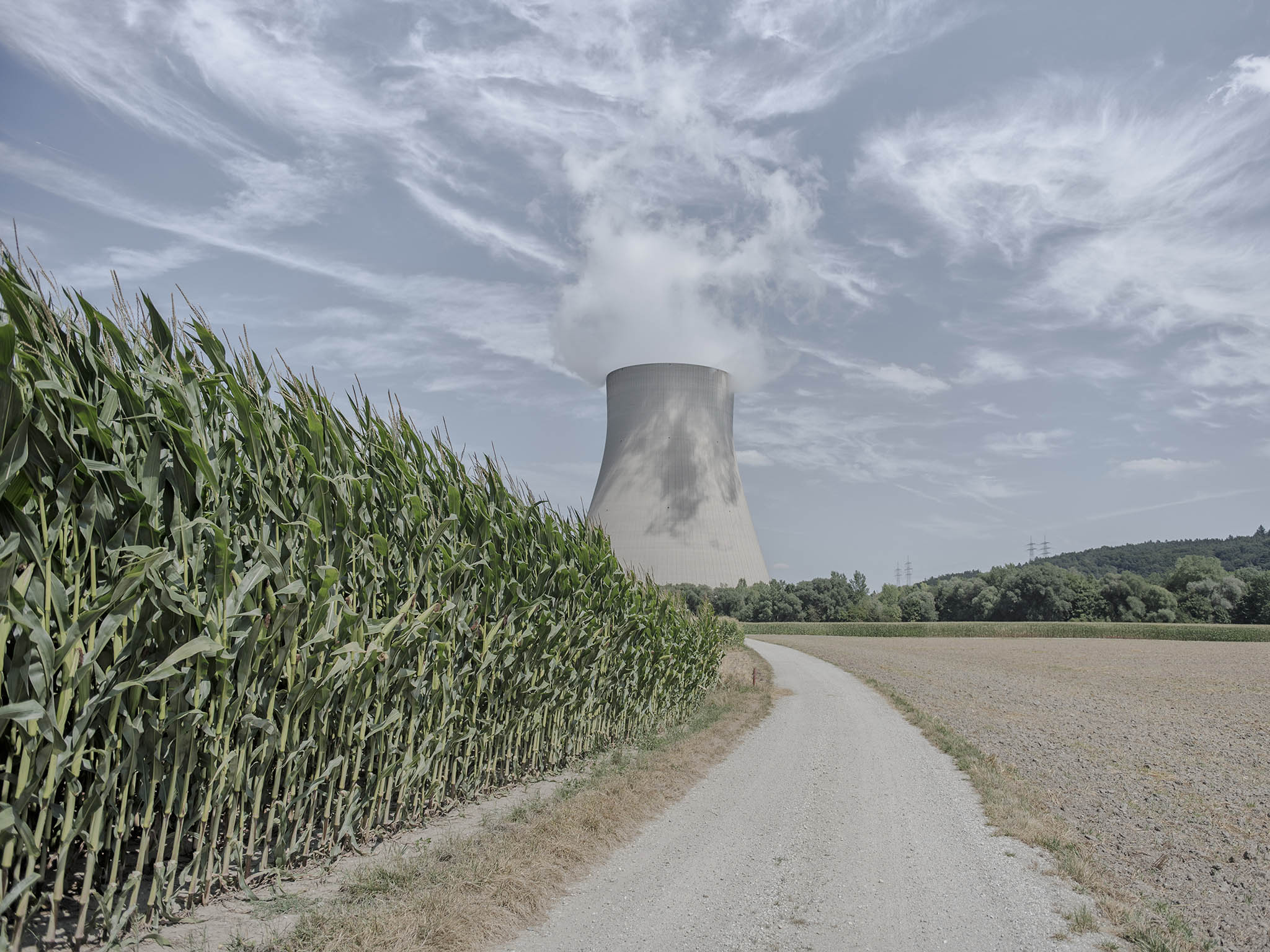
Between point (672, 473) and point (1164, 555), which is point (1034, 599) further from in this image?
point (1164, 555)

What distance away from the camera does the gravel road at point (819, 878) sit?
9.93 ft

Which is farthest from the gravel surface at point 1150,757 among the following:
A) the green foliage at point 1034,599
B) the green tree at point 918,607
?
the green tree at point 918,607

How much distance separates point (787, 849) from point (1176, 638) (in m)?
44.7

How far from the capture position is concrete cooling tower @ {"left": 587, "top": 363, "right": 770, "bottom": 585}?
3316cm

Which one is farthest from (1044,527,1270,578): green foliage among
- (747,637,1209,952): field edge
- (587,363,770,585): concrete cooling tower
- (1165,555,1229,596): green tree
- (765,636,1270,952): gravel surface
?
(747,637,1209,952): field edge

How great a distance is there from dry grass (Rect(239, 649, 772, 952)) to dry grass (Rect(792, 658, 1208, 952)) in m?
2.13

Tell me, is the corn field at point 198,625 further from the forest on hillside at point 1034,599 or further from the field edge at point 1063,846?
the forest on hillside at point 1034,599

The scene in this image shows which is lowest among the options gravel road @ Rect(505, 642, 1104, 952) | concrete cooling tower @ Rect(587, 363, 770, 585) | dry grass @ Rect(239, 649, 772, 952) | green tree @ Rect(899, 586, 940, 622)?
gravel road @ Rect(505, 642, 1104, 952)

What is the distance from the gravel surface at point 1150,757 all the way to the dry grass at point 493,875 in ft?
8.71

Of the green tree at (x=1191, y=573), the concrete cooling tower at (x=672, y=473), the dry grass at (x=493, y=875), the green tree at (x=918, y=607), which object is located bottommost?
the dry grass at (x=493, y=875)

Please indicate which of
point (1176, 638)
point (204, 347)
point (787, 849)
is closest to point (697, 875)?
point (787, 849)

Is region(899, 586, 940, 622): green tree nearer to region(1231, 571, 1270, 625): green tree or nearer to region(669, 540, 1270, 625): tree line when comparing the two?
region(669, 540, 1270, 625): tree line

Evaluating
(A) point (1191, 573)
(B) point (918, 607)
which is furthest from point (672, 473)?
(A) point (1191, 573)

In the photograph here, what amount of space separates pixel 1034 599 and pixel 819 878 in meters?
53.2
